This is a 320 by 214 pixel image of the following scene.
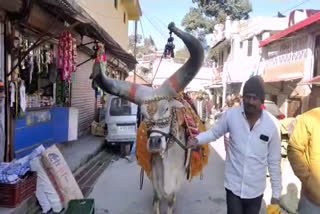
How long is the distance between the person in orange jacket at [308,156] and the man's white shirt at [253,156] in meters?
0.20

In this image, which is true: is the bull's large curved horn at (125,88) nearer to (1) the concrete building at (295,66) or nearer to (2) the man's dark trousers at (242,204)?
(2) the man's dark trousers at (242,204)

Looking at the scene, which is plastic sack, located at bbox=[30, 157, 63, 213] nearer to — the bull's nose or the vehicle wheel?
the bull's nose

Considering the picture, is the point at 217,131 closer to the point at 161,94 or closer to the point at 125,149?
the point at 161,94

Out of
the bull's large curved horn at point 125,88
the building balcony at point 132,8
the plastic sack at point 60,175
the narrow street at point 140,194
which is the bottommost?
the narrow street at point 140,194

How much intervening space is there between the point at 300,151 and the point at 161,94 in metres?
1.54

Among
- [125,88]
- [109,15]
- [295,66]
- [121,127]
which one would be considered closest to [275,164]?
[125,88]

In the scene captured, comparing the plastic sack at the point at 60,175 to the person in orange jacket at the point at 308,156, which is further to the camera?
the plastic sack at the point at 60,175

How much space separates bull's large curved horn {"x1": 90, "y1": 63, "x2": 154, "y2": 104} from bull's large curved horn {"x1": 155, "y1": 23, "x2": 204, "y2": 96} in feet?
0.49

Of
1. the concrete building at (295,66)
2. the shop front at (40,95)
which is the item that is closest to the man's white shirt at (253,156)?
the shop front at (40,95)

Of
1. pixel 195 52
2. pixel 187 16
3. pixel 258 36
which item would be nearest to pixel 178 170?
pixel 195 52

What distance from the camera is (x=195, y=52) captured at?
364cm

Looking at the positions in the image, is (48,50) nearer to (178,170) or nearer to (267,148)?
(178,170)

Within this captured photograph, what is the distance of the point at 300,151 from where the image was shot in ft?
8.33

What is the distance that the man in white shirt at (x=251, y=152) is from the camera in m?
2.74
